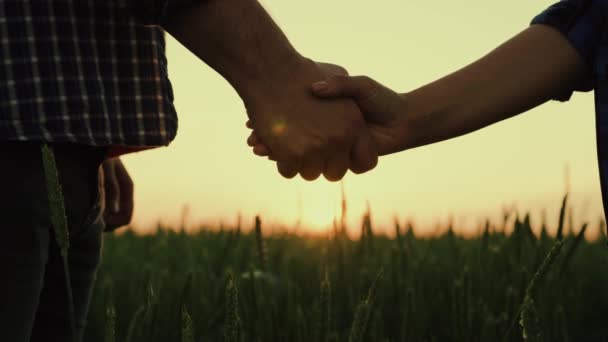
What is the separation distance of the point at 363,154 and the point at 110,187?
576 mm

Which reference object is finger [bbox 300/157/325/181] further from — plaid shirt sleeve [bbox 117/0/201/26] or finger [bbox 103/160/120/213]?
plaid shirt sleeve [bbox 117/0/201/26]

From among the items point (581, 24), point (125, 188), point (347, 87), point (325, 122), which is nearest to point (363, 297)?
point (325, 122)

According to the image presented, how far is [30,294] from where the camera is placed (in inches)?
50.0

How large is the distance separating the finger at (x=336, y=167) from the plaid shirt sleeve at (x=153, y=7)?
2.01 feet

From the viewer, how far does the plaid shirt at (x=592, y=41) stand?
155 centimetres

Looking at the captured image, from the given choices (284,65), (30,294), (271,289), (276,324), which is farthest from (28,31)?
(271,289)

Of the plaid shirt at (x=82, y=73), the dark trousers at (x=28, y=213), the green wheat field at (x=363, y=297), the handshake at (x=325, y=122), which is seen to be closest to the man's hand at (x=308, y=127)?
the handshake at (x=325, y=122)

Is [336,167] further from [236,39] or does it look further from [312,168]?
[236,39]

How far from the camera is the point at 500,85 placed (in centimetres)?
183

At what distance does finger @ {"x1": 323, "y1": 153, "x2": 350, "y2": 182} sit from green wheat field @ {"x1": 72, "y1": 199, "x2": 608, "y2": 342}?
0.13 meters

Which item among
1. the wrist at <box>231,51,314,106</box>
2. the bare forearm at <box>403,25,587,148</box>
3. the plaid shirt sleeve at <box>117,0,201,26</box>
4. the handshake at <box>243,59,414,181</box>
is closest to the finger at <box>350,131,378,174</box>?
the handshake at <box>243,59,414,181</box>

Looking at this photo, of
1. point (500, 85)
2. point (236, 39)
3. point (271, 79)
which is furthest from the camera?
point (500, 85)

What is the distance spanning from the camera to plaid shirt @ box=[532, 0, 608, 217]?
1548 millimetres

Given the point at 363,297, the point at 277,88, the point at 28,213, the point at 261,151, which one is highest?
the point at 277,88
